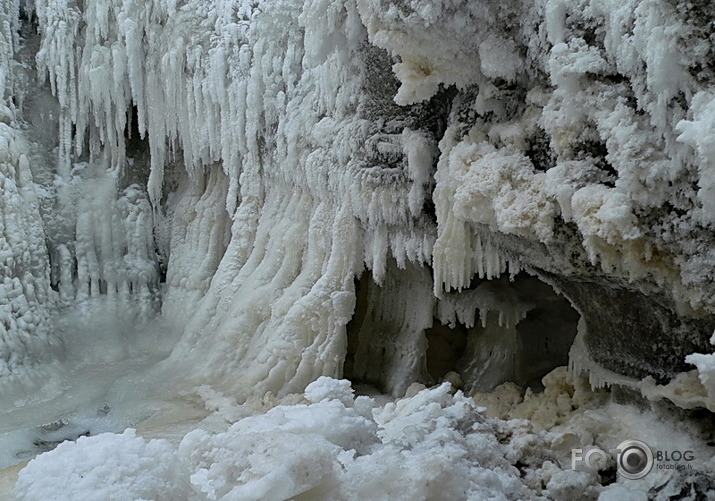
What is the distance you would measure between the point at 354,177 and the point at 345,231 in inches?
17.8

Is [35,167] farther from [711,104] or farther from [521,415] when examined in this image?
[711,104]

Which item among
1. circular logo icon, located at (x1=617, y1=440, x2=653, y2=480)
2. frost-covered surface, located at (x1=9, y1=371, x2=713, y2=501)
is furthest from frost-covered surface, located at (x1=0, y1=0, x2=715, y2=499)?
circular logo icon, located at (x1=617, y1=440, x2=653, y2=480)

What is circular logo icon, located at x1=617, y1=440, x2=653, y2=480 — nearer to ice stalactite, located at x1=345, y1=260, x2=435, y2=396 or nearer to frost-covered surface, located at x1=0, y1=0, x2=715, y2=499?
frost-covered surface, located at x1=0, y1=0, x2=715, y2=499

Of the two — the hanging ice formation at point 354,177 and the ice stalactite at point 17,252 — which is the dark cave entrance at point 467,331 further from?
the ice stalactite at point 17,252

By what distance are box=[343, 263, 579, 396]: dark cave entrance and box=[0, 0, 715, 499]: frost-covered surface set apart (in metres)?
0.03

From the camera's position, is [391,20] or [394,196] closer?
[391,20]

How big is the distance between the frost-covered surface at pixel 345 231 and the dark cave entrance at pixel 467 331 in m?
0.03

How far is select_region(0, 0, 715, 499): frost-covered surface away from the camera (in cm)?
260

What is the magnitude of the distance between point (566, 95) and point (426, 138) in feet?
5.32

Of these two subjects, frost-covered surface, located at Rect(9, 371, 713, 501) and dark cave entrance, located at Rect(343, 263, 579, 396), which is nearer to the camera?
frost-covered surface, located at Rect(9, 371, 713, 501)

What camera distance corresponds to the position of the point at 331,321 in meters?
5.29

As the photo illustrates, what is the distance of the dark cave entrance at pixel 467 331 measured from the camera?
572 centimetres

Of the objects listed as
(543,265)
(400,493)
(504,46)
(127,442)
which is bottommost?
(400,493)

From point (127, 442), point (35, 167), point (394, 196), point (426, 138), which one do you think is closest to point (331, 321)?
point (394, 196)
